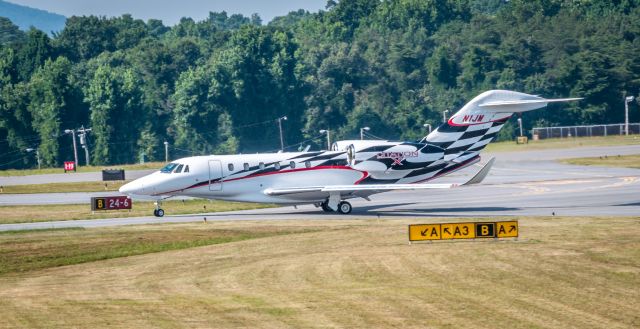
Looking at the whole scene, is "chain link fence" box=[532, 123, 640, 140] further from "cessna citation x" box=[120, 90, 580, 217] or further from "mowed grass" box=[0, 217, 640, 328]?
"mowed grass" box=[0, 217, 640, 328]

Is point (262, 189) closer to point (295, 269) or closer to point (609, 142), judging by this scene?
point (295, 269)

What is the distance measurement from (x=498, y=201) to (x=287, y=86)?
90.5 m

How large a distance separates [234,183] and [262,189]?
150 cm

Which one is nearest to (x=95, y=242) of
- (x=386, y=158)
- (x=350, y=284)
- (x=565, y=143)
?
(x=350, y=284)

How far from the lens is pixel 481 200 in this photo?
2275 inches

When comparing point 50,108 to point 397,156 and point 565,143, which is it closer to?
point 565,143

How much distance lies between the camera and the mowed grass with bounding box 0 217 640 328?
2559 centimetres

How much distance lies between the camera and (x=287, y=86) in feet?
476

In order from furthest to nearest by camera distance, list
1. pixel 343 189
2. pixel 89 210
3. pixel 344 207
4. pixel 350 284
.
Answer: pixel 89 210
pixel 344 207
pixel 343 189
pixel 350 284

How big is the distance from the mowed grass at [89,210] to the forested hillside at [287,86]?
6993 cm

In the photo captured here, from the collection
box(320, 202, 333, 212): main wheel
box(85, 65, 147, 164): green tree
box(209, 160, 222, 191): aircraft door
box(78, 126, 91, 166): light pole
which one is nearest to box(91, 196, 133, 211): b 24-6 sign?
box(209, 160, 222, 191): aircraft door

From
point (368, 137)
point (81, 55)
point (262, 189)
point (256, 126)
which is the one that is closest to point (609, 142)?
point (368, 137)

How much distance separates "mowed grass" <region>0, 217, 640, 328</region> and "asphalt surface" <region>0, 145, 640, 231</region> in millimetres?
7582

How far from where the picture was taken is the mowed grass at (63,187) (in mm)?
81350
